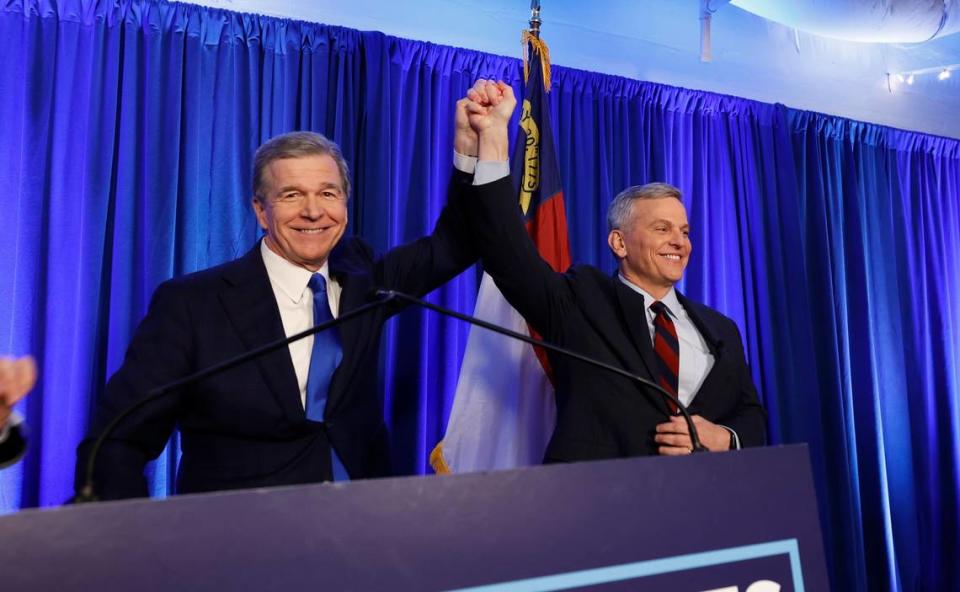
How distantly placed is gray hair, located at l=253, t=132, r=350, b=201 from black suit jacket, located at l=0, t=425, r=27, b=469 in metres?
0.72

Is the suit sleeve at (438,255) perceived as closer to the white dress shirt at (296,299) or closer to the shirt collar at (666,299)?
the white dress shirt at (296,299)

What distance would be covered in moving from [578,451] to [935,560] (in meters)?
3.01

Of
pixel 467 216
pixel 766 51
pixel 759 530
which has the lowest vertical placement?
pixel 759 530

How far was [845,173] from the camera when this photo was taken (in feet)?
12.5

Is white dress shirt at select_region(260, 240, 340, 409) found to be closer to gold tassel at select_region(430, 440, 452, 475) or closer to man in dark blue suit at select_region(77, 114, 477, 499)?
man in dark blue suit at select_region(77, 114, 477, 499)

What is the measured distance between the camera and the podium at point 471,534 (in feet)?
2.21

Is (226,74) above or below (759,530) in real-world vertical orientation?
above

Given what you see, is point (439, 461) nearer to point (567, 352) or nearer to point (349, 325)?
point (349, 325)

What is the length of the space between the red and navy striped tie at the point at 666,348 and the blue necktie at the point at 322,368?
0.74m

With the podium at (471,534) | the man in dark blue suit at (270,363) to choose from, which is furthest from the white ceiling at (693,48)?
the podium at (471,534)

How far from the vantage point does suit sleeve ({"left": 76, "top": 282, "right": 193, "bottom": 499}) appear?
133 centimetres

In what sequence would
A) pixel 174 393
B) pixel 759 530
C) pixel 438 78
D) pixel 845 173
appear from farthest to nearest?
1. pixel 845 173
2. pixel 438 78
3. pixel 174 393
4. pixel 759 530

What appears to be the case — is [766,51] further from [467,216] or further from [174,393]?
[174,393]

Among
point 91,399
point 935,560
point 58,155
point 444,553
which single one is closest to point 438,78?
point 58,155
